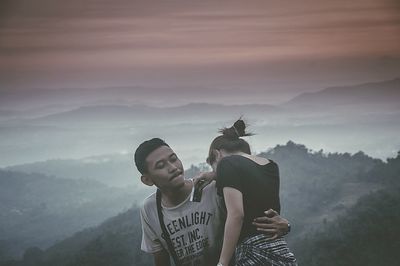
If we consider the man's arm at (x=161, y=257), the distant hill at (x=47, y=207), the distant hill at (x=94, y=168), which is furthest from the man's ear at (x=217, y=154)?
the distant hill at (x=47, y=207)

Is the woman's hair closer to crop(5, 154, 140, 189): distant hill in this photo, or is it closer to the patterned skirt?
the patterned skirt

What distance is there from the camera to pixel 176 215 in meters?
1.95

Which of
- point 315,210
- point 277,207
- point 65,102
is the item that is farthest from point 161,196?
point 315,210

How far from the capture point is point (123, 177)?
24.2 ft

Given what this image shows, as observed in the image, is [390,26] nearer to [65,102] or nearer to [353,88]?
[353,88]

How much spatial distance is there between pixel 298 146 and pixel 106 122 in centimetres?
296

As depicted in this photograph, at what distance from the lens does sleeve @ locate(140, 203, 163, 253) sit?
1.99 meters

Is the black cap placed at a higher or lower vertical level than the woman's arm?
higher

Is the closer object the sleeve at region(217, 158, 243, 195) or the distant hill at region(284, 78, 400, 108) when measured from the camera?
the sleeve at region(217, 158, 243, 195)

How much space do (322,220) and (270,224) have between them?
748 centimetres

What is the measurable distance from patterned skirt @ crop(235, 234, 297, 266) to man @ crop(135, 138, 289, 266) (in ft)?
0.54

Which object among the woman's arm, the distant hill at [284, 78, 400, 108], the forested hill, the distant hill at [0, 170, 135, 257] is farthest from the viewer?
the forested hill

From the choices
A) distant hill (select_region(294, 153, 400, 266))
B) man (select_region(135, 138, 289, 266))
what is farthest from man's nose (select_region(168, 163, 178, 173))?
distant hill (select_region(294, 153, 400, 266))

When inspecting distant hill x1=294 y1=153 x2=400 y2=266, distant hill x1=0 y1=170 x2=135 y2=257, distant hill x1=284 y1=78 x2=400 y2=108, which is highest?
distant hill x1=284 y1=78 x2=400 y2=108
